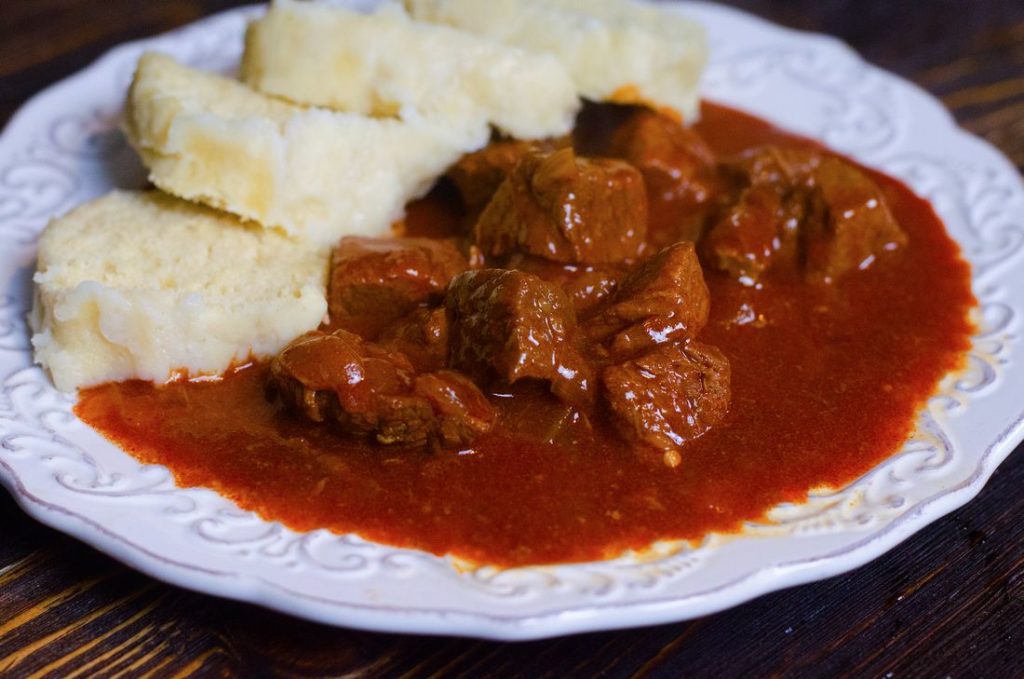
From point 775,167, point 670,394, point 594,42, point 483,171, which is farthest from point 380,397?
point 594,42

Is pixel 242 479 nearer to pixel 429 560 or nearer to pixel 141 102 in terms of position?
pixel 429 560

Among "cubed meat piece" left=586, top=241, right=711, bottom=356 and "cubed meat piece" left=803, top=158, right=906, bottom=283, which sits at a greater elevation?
"cubed meat piece" left=586, top=241, right=711, bottom=356

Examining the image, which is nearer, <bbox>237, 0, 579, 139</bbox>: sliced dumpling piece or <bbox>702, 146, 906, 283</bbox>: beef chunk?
<bbox>702, 146, 906, 283</bbox>: beef chunk

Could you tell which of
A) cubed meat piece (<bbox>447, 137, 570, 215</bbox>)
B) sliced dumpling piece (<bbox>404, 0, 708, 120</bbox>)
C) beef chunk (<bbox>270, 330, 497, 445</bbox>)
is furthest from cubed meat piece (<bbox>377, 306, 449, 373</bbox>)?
sliced dumpling piece (<bbox>404, 0, 708, 120</bbox>)

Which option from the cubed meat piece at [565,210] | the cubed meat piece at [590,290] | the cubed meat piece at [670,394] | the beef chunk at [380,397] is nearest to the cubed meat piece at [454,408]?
the beef chunk at [380,397]

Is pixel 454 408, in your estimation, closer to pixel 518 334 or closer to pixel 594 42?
pixel 518 334

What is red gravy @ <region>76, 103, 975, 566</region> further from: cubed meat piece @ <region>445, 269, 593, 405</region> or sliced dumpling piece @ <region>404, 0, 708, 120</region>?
sliced dumpling piece @ <region>404, 0, 708, 120</region>
